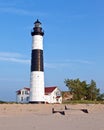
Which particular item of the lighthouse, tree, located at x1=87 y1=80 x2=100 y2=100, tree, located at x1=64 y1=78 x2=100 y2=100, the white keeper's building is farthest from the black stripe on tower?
tree, located at x1=87 y1=80 x2=100 y2=100

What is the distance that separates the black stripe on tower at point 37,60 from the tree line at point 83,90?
12234mm

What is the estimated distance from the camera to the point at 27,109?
28641 mm

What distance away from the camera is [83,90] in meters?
45.4

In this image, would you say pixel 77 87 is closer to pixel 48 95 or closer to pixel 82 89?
pixel 82 89

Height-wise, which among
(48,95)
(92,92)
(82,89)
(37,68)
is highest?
(37,68)

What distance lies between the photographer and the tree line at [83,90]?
44781 millimetres

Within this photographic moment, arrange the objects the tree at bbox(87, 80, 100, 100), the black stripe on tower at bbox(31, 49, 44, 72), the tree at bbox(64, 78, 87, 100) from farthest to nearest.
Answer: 1. the tree at bbox(87, 80, 100, 100)
2. the tree at bbox(64, 78, 87, 100)
3. the black stripe on tower at bbox(31, 49, 44, 72)

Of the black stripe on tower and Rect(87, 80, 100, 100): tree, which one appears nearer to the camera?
the black stripe on tower

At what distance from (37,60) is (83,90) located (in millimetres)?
13789

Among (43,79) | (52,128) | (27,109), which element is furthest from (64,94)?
(52,128)

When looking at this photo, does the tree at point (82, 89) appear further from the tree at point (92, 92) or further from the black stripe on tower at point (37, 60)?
the black stripe on tower at point (37, 60)

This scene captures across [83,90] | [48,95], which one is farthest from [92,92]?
[48,95]

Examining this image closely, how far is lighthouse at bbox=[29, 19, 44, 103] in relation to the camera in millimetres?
33438

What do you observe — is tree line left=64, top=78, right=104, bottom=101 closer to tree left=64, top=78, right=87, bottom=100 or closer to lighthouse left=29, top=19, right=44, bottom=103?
tree left=64, top=78, right=87, bottom=100
